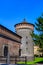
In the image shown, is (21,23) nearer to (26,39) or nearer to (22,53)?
(26,39)

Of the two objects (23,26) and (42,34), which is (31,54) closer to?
(23,26)

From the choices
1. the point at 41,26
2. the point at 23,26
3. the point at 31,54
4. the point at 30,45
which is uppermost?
the point at 23,26

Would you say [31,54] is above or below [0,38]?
below

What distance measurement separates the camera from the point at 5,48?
2617 cm

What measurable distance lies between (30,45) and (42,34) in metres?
14.6

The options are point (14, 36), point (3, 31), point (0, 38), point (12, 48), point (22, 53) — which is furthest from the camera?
point (22, 53)

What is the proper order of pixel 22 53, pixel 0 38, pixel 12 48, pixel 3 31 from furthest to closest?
pixel 22 53 → pixel 12 48 → pixel 3 31 → pixel 0 38

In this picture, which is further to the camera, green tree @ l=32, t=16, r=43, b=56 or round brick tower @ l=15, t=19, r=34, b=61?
round brick tower @ l=15, t=19, r=34, b=61

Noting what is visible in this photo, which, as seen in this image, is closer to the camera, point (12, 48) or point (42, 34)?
point (42, 34)

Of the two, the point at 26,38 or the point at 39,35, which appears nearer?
the point at 39,35

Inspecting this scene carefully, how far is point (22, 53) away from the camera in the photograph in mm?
38719

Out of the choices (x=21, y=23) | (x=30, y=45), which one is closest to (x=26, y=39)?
(x=30, y=45)

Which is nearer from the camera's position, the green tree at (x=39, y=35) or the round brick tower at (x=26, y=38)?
the green tree at (x=39, y=35)

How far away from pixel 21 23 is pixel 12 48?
12503 mm
